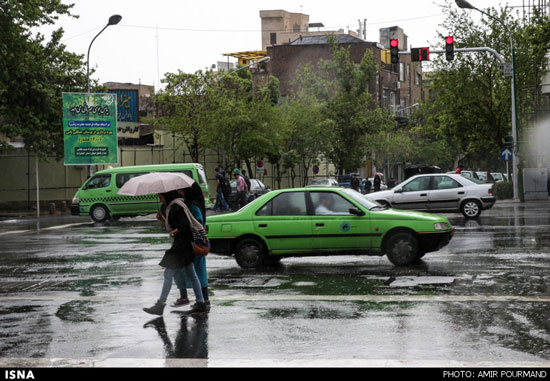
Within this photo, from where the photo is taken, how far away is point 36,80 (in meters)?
38.8

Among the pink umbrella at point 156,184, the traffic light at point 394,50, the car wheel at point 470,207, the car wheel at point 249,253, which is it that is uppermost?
the traffic light at point 394,50

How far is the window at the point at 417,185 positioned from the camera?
24531 mm

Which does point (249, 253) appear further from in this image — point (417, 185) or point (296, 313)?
point (417, 185)

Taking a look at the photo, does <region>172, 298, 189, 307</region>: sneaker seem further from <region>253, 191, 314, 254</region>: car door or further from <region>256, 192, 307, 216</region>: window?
<region>256, 192, 307, 216</region>: window

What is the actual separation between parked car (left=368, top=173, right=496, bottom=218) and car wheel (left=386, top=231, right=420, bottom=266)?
11.3 meters

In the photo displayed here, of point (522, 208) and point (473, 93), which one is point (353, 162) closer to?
point (473, 93)

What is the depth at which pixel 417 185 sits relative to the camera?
24625 millimetres

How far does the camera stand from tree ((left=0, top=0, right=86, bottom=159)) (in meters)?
36.3

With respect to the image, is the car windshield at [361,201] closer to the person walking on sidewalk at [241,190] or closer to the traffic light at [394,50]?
the traffic light at [394,50]

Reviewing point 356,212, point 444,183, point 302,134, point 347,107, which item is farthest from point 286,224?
point 347,107

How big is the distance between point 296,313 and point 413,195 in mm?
15999

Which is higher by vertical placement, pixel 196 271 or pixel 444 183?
pixel 444 183

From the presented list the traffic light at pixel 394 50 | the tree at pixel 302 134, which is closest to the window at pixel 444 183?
the traffic light at pixel 394 50
